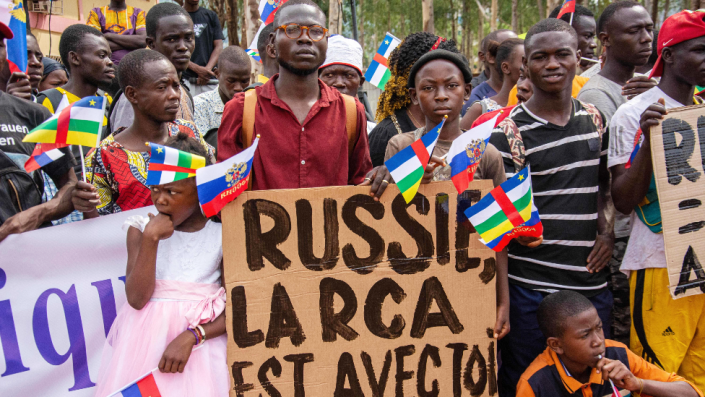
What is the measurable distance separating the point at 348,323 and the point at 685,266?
1804 millimetres

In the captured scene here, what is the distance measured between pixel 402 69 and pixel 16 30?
8.56 ft

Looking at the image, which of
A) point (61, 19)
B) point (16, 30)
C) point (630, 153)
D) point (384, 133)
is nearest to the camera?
point (630, 153)

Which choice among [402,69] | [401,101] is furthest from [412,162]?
[402,69]

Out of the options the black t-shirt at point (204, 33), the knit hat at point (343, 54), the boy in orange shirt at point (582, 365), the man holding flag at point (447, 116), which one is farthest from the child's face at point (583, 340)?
the black t-shirt at point (204, 33)

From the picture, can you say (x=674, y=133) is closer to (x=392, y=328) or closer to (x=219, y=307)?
(x=392, y=328)

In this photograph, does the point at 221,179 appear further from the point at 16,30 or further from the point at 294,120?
the point at 16,30

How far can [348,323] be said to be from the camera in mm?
2705

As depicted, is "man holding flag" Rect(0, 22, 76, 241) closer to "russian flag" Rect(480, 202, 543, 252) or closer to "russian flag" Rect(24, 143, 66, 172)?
"russian flag" Rect(24, 143, 66, 172)

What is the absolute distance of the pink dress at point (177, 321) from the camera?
103 inches

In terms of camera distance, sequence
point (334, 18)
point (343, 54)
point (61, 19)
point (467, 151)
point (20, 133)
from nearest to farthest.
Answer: point (467, 151) → point (20, 133) → point (343, 54) → point (334, 18) → point (61, 19)

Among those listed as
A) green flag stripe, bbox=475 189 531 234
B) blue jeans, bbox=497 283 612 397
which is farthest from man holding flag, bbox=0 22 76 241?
blue jeans, bbox=497 283 612 397

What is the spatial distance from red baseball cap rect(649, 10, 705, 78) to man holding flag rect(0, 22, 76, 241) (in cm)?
337

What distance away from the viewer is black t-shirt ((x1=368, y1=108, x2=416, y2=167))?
3990 mm

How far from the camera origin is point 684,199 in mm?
2994
